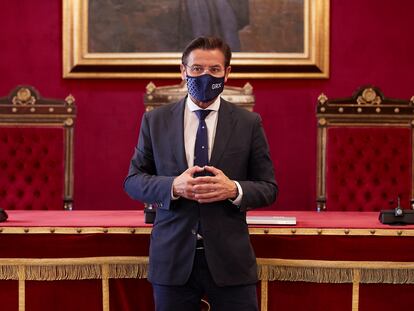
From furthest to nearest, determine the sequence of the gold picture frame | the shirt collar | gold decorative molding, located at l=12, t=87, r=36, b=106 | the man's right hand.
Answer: the gold picture frame → gold decorative molding, located at l=12, t=87, r=36, b=106 → the shirt collar → the man's right hand

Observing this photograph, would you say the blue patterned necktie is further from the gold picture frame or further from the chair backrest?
the gold picture frame

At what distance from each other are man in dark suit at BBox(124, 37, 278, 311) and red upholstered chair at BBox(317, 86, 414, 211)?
7.50 feet

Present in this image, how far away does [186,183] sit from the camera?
101 inches

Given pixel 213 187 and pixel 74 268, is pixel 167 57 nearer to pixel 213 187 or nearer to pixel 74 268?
pixel 74 268

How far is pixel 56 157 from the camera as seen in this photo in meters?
5.03

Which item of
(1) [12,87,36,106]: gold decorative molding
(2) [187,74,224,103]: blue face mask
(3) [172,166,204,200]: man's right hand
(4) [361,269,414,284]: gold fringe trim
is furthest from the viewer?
(1) [12,87,36,106]: gold decorative molding

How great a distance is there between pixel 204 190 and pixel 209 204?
0.49 feet

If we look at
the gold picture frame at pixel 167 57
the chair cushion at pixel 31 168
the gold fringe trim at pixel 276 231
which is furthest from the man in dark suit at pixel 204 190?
the gold picture frame at pixel 167 57

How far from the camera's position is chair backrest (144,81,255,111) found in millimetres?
5027

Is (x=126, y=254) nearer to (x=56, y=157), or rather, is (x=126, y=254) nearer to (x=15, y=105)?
(x=56, y=157)

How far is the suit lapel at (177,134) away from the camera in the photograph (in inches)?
108

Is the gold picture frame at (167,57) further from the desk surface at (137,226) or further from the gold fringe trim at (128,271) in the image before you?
the gold fringe trim at (128,271)

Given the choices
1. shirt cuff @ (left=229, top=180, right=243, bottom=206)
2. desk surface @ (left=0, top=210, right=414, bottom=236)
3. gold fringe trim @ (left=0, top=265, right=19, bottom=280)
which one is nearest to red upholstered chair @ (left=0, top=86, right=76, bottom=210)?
desk surface @ (left=0, top=210, right=414, bottom=236)

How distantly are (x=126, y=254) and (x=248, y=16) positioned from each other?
2707mm
